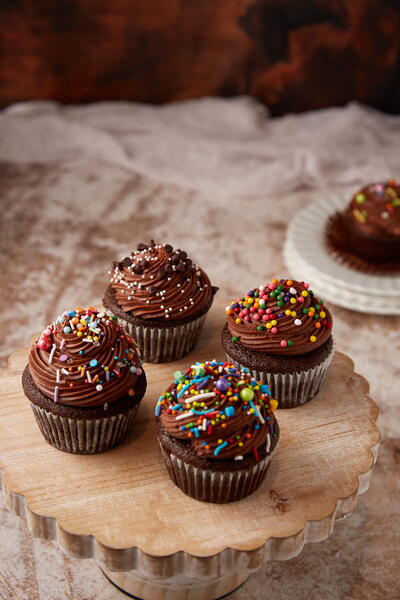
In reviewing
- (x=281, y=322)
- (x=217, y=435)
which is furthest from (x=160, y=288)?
(x=217, y=435)

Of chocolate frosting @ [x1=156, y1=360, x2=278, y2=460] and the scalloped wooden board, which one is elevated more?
chocolate frosting @ [x1=156, y1=360, x2=278, y2=460]

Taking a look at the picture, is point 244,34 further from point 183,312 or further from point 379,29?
point 183,312

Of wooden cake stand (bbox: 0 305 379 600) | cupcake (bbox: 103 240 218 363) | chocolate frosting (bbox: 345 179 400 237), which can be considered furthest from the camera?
chocolate frosting (bbox: 345 179 400 237)

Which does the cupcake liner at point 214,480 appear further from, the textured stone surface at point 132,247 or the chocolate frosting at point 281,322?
the textured stone surface at point 132,247

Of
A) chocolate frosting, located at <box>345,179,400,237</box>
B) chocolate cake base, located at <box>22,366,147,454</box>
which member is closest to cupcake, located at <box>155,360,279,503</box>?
chocolate cake base, located at <box>22,366,147,454</box>

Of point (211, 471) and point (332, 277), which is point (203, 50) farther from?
point (211, 471)

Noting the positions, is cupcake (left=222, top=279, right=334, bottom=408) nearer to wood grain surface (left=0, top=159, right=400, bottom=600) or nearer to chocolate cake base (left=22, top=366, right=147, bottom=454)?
chocolate cake base (left=22, top=366, right=147, bottom=454)

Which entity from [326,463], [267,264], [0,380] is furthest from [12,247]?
[326,463]
